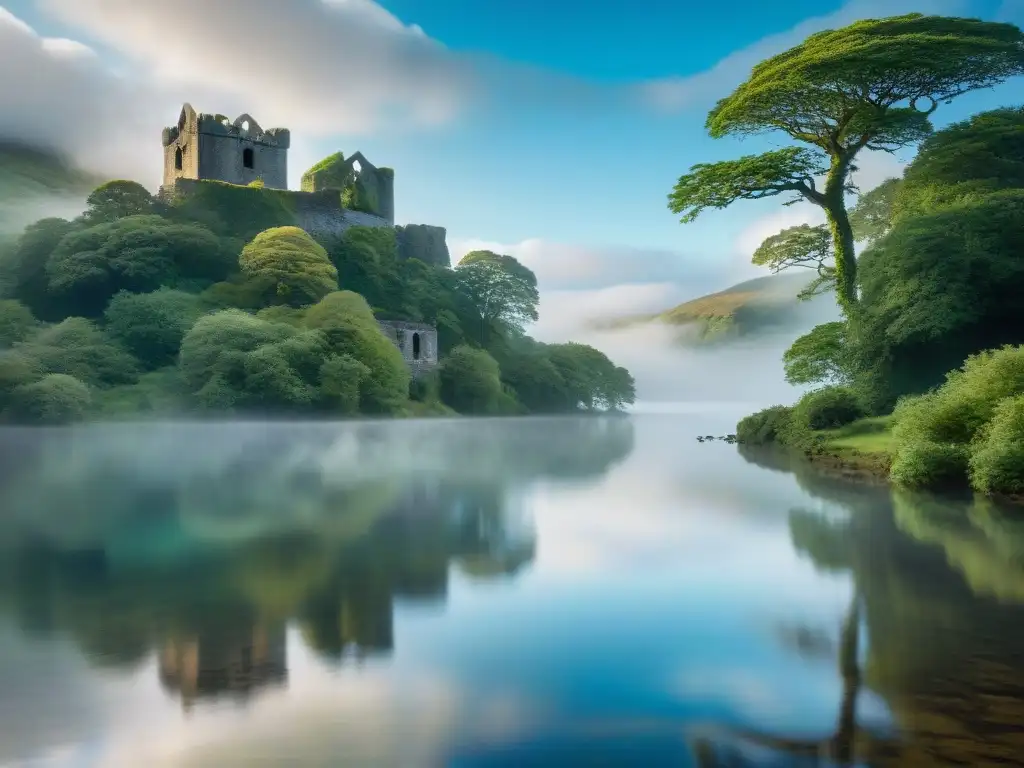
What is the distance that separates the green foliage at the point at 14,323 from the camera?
146ft

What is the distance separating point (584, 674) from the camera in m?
5.50

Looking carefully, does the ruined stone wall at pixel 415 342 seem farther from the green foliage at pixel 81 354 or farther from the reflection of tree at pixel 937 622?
the reflection of tree at pixel 937 622

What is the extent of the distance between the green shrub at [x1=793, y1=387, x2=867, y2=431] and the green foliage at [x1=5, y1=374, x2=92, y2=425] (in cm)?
3235

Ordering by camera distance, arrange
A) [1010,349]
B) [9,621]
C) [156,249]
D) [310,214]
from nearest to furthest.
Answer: [9,621]
[1010,349]
[156,249]
[310,214]

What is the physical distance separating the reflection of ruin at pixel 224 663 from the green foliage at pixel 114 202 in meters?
58.7

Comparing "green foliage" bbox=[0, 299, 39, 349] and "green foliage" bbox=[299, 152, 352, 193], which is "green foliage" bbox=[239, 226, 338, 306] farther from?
"green foliage" bbox=[299, 152, 352, 193]

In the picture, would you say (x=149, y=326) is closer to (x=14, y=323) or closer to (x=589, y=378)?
(x=14, y=323)

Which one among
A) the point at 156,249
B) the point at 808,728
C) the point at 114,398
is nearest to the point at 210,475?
the point at 808,728

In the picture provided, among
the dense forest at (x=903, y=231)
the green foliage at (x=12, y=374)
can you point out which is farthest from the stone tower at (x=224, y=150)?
the dense forest at (x=903, y=231)

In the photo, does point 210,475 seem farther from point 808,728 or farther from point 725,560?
point 808,728

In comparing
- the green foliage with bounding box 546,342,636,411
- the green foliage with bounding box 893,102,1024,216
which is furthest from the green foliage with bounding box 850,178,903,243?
the green foliage with bounding box 546,342,636,411

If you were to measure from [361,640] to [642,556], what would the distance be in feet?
14.9

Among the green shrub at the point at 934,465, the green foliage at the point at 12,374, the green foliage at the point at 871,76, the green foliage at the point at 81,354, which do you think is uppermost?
the green foliage at the point at 871,76

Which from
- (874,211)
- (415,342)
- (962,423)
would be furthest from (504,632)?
(415,342)
